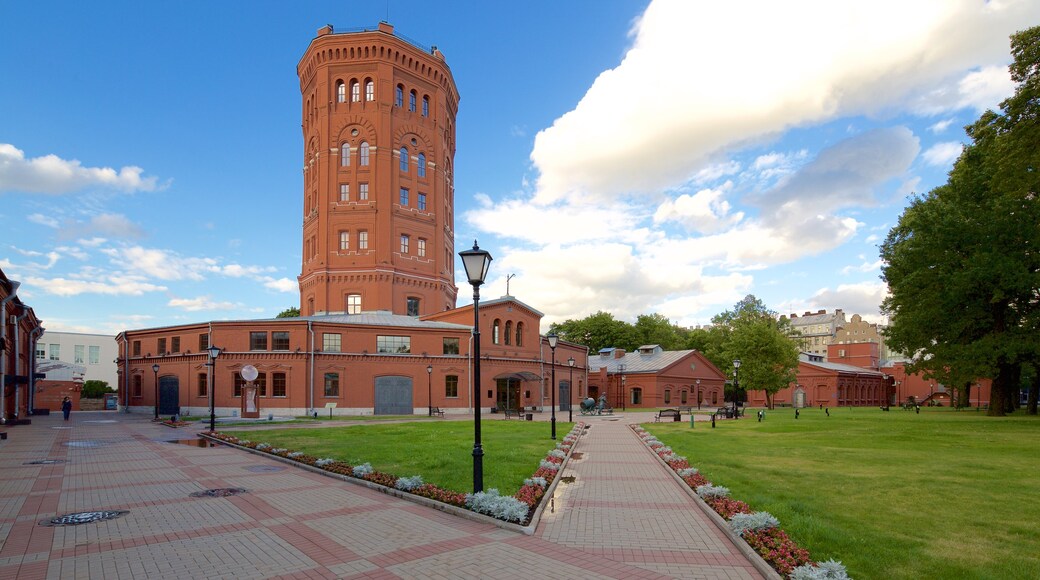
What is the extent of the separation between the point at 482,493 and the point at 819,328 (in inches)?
5184

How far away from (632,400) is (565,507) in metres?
57.4

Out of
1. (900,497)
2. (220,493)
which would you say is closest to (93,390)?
(220,493)

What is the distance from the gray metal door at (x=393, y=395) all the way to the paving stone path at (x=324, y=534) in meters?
28.1

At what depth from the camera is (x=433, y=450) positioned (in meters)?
18.1

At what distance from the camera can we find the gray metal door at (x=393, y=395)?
42.2 meters

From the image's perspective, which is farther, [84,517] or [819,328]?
[819,328]

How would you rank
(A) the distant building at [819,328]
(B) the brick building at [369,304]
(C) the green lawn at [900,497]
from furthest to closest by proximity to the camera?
1. (A) the distant building at [819,328]
2. (B) the brick building at [369,304]
3. (C) the green lawn at [900,497]

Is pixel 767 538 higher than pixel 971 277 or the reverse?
the reverse

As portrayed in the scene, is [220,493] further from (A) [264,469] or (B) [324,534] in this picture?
(B) [324,534]

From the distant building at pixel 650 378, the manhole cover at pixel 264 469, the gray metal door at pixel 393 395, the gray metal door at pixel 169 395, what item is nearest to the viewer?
the manhole cover at pixel 264 469

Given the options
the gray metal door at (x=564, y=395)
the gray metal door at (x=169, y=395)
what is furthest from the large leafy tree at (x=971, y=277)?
the gray metal door at (x=169, y=395)

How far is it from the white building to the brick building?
3472 centimetres

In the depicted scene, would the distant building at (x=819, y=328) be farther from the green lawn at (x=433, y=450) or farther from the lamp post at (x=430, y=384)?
the green lawn at (x=433, y=450)

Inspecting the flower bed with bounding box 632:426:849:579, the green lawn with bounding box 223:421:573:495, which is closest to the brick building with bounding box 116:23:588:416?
the green lawn with bounding box 223:421:573:495
